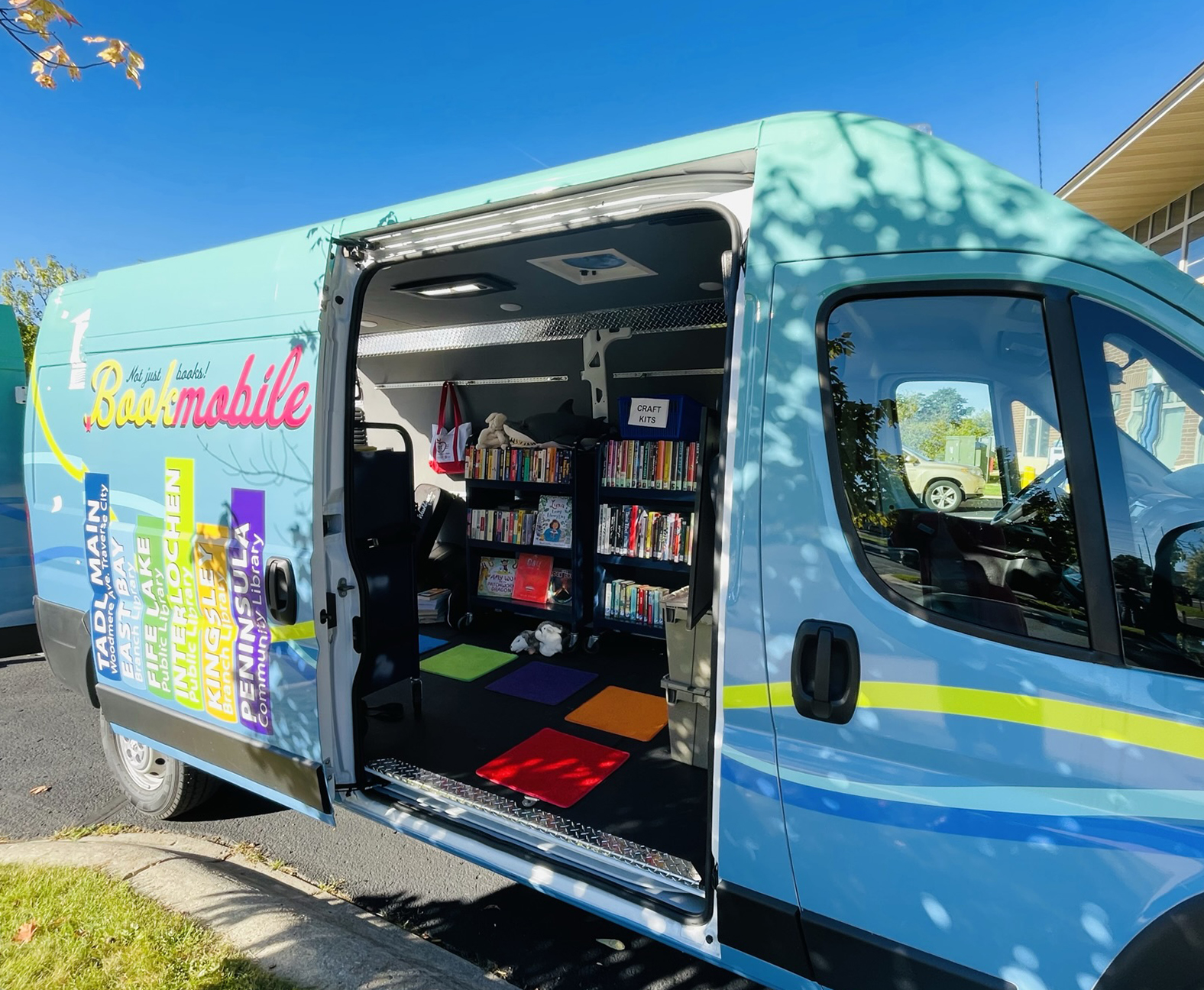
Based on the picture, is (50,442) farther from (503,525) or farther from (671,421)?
(671,421)

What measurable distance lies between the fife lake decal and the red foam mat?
1792 mm

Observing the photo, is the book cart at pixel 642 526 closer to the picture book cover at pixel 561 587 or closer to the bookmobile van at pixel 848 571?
the picture book cover at pixel 561 587

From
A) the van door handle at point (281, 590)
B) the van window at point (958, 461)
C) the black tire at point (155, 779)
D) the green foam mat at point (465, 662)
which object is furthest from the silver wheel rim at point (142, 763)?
Answer: the van window at point (958, 461)

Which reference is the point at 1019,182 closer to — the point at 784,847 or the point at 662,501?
the point at 784,847

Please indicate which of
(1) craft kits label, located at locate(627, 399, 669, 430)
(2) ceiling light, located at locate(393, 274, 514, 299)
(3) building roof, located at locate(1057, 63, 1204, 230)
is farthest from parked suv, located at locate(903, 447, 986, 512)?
(3) building roof, located at locate(1057, 63, 1204, 230)

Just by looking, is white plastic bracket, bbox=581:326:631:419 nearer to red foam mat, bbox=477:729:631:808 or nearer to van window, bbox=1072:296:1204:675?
red foam mat, bbox=477:729:631:808

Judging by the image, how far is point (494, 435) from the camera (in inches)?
213

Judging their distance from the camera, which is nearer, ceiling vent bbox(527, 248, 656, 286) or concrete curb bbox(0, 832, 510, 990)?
concrete curb bbox(0, 832, 510, 990)

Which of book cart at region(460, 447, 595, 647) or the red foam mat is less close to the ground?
book cart at region(460, 447, 595, 647)

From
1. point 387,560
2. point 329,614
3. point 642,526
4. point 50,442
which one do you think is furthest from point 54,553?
point 642,526

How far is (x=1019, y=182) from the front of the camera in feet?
4.53

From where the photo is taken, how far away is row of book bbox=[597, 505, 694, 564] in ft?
14.8

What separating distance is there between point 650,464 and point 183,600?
2969 mm

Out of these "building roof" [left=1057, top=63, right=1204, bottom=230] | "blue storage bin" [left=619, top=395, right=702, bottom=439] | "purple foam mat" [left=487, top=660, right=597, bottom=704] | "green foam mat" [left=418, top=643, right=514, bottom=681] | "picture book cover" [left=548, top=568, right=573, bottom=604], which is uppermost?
"building roof" [left=1057, top=63, right=1204, bottom=230]
